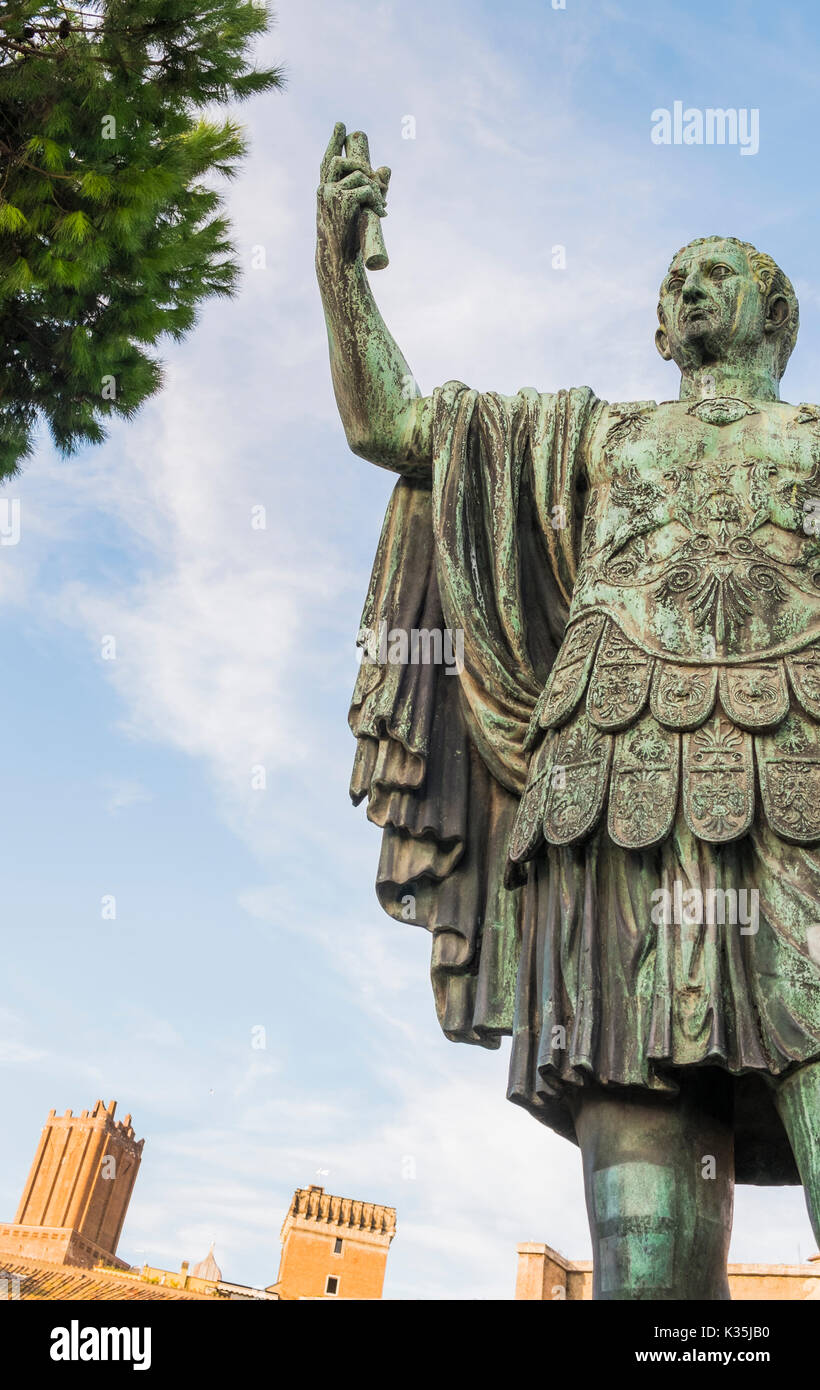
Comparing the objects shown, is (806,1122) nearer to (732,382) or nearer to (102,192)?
(732,382)

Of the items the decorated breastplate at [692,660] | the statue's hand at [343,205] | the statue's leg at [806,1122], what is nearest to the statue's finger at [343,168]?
the statue's hand at [343,205]

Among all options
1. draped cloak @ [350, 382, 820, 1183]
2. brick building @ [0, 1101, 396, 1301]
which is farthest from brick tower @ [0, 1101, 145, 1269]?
draped cloak @ [350, 382, 820, 1183]

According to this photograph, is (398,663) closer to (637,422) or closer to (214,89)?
(637,422)

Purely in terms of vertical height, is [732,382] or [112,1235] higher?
[112,1235]

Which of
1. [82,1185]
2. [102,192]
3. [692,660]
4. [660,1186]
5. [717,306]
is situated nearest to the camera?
[660,1186]

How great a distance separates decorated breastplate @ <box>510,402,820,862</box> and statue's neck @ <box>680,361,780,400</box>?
21cm

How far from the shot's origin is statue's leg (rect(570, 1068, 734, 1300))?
4.24 metres

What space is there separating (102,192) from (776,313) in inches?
147

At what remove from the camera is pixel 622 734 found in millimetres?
4840

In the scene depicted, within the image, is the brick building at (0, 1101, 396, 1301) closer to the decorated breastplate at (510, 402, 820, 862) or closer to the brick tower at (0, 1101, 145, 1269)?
the brick tower at (0, 1101, 145, 1269)

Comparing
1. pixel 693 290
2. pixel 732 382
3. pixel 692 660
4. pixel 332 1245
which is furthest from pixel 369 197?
pixel 332 1245

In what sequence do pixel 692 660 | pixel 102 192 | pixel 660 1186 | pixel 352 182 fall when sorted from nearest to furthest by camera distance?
pixel 660 1186
pixel 692 660
pixel 352 182
pixel 102 192

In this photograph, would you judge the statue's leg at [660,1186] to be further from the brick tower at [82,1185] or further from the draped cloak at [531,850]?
the brick tower at [82,1185]

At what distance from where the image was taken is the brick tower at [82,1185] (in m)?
85.5
